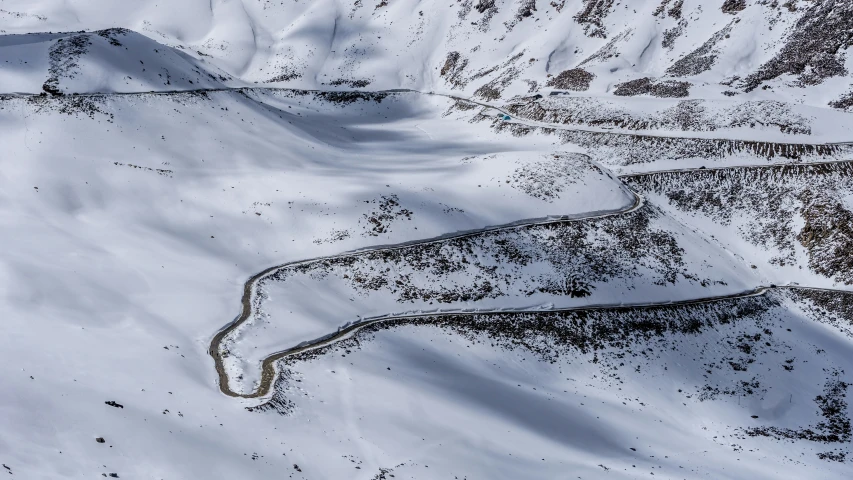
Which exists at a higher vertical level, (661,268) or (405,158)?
(405,158)

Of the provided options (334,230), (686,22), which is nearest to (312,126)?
(334,230)

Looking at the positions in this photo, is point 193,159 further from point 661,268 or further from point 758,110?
point 758,110

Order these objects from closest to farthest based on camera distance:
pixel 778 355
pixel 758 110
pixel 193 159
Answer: pixel 778 355 → pixel 193 159 → pixel 758 110

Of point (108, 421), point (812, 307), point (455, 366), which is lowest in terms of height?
point (108, 421)

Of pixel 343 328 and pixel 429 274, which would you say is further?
pixel 429 274

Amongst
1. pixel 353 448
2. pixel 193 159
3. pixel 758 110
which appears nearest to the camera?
pixel 353 448

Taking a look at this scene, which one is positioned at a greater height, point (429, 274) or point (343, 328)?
point (429, 274)

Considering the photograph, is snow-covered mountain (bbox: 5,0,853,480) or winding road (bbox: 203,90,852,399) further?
winding road (bbox: 203,90,852,399)

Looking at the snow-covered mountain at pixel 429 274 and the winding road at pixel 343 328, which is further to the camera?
the winding road at pixel 343 328
